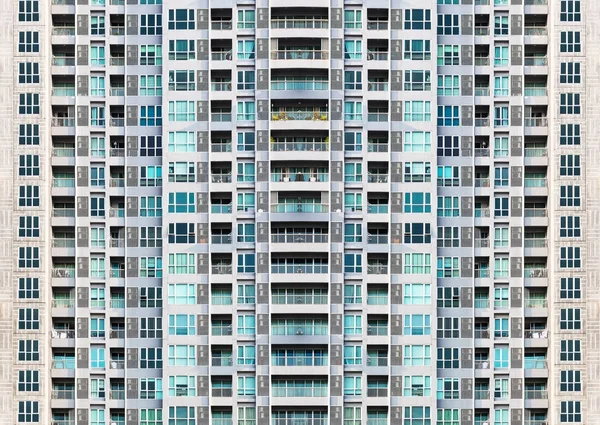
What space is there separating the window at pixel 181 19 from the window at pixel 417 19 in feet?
66.6

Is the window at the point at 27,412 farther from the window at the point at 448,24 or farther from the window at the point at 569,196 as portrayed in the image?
the window at the point at 569,196

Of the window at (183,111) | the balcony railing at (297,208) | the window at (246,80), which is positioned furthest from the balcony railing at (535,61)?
Answer: the window at (183,111)

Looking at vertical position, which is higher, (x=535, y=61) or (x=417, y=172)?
(x=535, y=61)

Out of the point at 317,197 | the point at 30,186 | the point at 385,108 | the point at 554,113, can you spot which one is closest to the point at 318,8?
the point at 385,108

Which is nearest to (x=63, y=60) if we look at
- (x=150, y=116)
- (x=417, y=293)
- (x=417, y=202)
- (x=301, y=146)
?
(x=150, y=116)

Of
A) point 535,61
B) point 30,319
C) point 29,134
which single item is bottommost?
point 30,319

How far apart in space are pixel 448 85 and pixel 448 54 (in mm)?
2972

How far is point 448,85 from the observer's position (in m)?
91.8

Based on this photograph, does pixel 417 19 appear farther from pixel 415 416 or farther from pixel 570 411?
pixel 570 411

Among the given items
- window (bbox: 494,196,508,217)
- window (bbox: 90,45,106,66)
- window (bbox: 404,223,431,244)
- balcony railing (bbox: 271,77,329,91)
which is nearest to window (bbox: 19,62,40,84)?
window (bbox: 90,45,106,66)

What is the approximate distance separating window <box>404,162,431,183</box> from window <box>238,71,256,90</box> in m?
16.4

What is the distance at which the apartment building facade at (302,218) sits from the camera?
89750mm

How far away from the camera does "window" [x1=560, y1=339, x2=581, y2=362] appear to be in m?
89.9

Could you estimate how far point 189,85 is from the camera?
90938 mm
